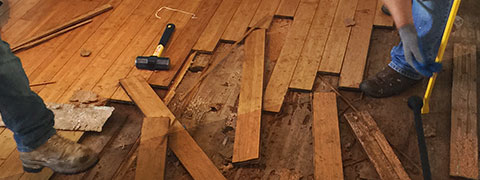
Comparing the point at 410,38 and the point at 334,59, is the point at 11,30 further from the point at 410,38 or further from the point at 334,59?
the point at 410,38

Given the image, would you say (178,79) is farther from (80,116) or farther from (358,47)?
→ (358,47)

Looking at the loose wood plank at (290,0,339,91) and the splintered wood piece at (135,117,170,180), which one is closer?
the splintered wood piece at (135,117,170,180)

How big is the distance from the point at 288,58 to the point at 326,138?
0.72m

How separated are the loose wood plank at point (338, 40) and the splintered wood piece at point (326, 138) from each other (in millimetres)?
298

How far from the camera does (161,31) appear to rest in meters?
3.31

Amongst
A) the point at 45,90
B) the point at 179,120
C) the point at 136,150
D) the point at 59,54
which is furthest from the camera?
the point at 59,54

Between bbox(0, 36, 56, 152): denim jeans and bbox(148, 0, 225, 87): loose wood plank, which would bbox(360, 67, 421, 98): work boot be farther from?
bbox(0, 36, 56, 152): denim jeans

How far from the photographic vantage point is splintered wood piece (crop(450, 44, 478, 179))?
2.28 metres

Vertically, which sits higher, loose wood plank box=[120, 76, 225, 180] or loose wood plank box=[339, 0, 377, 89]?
loose wood plank box=[339, 0, 377, 89]

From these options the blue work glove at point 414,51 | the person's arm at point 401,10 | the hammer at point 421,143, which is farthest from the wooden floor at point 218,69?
the person's arm at point 401,10

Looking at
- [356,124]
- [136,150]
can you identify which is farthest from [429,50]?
[136,150]

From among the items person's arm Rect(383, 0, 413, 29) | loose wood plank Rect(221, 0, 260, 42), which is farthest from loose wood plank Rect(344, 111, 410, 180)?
loose wood plank Rect(221, 0, 260, 42)

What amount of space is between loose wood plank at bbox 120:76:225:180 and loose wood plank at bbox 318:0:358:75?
35.9 inches

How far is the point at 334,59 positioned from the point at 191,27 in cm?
97
